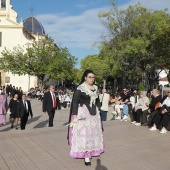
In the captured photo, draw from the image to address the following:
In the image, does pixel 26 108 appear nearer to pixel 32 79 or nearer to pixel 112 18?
pixel 112 18

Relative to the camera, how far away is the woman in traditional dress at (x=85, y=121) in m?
5.98

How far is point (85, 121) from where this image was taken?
602cm

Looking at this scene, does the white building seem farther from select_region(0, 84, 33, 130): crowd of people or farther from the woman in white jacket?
the woman in white jacket

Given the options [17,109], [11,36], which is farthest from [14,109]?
[11,36]

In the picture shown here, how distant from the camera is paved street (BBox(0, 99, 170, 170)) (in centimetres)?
594

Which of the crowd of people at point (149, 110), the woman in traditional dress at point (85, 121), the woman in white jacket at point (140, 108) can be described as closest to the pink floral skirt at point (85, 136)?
the woman in traditional dress at point (85, 121)

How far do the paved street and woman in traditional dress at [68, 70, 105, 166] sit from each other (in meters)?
0.30

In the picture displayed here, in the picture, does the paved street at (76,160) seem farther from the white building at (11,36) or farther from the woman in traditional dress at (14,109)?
the white building at (11,36)

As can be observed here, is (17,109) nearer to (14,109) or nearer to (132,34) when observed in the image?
(14,109)

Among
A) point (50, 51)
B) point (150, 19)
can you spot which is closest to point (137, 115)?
point (150, 19)

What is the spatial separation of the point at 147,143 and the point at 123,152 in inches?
55.1

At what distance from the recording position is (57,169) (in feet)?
18.6

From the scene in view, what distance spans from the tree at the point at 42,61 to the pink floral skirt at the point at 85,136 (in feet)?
106

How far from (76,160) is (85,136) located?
65 centimetres
